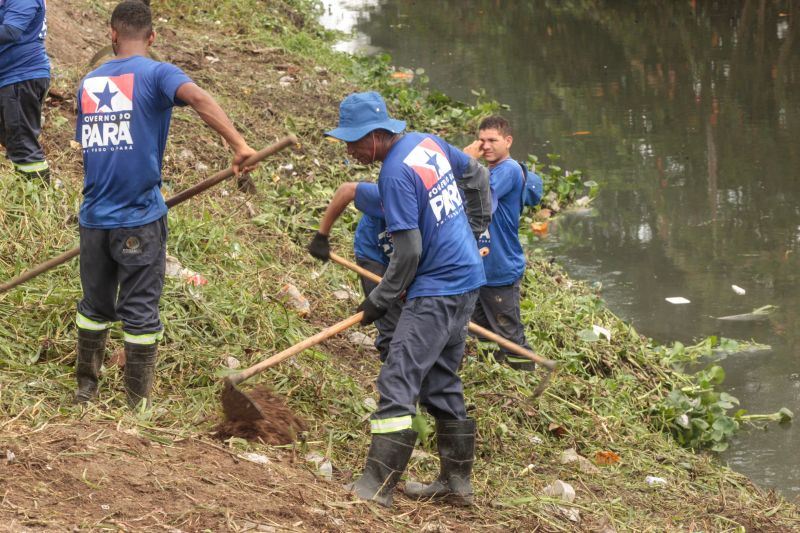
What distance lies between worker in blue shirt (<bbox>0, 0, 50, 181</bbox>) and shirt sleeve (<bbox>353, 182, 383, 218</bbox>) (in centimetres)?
248

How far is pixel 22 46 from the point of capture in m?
6.63

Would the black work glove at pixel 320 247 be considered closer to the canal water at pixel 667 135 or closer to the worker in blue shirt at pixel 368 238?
the worker in blue shirt at pixel 368 238

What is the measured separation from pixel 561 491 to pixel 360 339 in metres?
1.69

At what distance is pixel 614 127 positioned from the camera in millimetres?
11266

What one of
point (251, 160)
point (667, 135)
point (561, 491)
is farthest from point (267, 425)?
point (667, 135)

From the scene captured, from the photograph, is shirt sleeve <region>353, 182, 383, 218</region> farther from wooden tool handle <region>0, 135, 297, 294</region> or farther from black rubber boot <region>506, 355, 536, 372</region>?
black rubber boot <region>506, 355, 536, 372</region>

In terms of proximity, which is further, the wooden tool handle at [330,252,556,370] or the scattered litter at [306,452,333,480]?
the wooden tool handle at [330,252,556,370]

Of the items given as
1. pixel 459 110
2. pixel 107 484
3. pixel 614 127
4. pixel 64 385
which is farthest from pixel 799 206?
pixel 107 484

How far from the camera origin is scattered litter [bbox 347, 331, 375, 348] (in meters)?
6.05

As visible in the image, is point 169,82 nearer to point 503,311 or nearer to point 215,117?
point 215,117

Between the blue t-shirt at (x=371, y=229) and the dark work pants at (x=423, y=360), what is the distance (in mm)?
763

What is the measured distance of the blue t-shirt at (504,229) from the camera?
19.1 ft

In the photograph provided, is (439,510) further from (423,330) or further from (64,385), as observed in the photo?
(64,385)

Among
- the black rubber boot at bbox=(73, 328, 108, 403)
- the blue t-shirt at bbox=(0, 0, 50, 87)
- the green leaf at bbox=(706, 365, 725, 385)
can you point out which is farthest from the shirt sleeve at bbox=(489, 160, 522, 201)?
the blue t-shirt at bbox=(0, 0, 50, 87)
